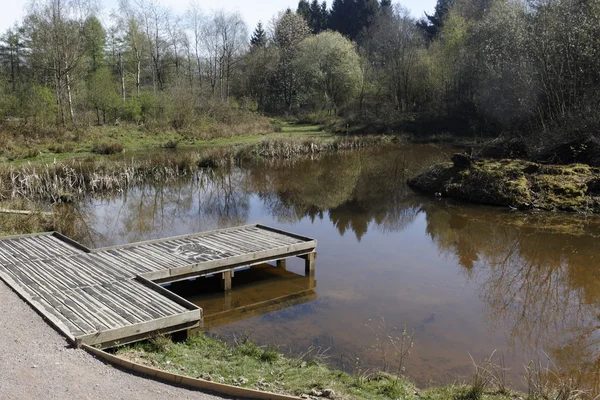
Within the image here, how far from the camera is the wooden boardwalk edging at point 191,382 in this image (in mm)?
5805

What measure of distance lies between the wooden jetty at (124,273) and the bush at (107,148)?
16700 millimetres

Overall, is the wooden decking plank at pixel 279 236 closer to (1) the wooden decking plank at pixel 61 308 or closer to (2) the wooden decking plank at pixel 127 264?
(2) the wooden decking plank at pixel 127 264

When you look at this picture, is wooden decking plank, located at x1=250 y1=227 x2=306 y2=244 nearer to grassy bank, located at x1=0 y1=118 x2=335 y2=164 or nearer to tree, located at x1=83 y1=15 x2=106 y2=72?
grassy bank, located at x1=0 y1=118 x2=335 y2=164

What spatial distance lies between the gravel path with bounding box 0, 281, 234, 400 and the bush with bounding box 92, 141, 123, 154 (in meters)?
22.2

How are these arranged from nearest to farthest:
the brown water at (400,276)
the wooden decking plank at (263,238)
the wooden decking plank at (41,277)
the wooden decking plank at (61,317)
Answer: the wooden decking plank at (61,317) < the brown water at (400,276) < the wooden decking plank at (41,277) < the wooden decking plank at (263,238)

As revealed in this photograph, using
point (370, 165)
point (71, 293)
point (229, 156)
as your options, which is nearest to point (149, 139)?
point (229, 156)

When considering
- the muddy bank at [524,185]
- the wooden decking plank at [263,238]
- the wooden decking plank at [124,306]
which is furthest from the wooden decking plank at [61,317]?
the muddy bank at [524,185]

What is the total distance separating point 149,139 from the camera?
107 ft

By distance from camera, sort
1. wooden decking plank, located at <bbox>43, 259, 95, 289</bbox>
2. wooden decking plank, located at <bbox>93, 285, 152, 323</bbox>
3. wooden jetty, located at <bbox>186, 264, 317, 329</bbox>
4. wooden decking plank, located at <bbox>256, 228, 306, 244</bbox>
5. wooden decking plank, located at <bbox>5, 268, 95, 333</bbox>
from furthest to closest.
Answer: wooden decking plank, located at <bbox>256, 228, 306, 244</bbox>
wooden jetty, located at <bbox>186, 264, 317, 329</bbox>
wooden decking plank, located at <bbox>43, 259, 95, 289</bbox>
wooden decking plank, located at <bbox>93, 285, 152, 323</bbox>
wooden decking plank, located at <bbox>5, 268, 95, 333</bbox>

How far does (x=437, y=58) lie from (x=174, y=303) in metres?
41.2

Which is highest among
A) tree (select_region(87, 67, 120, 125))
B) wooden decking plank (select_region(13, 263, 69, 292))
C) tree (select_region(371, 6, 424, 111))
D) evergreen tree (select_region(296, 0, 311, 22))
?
evergreen tree (select_region(296, 0, 311, 22))

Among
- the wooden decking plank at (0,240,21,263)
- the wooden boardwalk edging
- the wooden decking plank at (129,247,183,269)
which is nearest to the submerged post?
the wooden decking plank at (129,247,183,269)

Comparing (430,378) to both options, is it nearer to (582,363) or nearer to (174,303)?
(582,363)

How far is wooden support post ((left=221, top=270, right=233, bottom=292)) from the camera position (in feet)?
34.9
